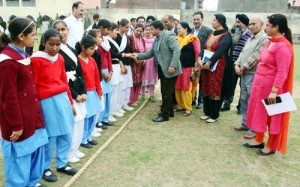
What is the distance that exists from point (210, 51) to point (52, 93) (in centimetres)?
310

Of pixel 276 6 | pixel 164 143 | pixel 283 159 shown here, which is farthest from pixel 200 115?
pixel 276 6

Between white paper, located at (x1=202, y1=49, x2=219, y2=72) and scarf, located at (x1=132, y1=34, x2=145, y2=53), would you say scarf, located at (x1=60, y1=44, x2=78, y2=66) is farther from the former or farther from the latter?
scarf, located at (x1=132, y1=34, x2=145, y2=53)

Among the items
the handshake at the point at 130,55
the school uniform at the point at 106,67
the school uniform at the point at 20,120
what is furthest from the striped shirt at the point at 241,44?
the school uniform at the point at 20,120

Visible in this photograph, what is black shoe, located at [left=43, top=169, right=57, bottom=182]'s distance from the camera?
3.29 metres

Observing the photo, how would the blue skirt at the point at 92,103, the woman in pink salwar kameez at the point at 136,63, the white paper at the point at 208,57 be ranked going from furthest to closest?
the woman in pink salwar kameez at the point at 136,63, the white paper at the point at 208,57, the blue skirt at the point at 92,103

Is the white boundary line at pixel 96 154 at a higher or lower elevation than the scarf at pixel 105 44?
lower

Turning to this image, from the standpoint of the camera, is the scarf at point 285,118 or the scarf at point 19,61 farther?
the scarf at point 285,118

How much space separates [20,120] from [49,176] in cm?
99

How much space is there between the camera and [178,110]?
6.29 meters

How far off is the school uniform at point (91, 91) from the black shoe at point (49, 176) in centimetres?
92

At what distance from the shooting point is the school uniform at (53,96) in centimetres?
297

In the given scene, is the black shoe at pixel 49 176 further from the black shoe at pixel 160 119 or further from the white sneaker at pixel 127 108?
the white sneaker at pixel 127 108

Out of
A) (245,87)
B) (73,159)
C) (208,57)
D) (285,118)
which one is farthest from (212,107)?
(73,159)

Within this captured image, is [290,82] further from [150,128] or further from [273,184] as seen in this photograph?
[150,128]
